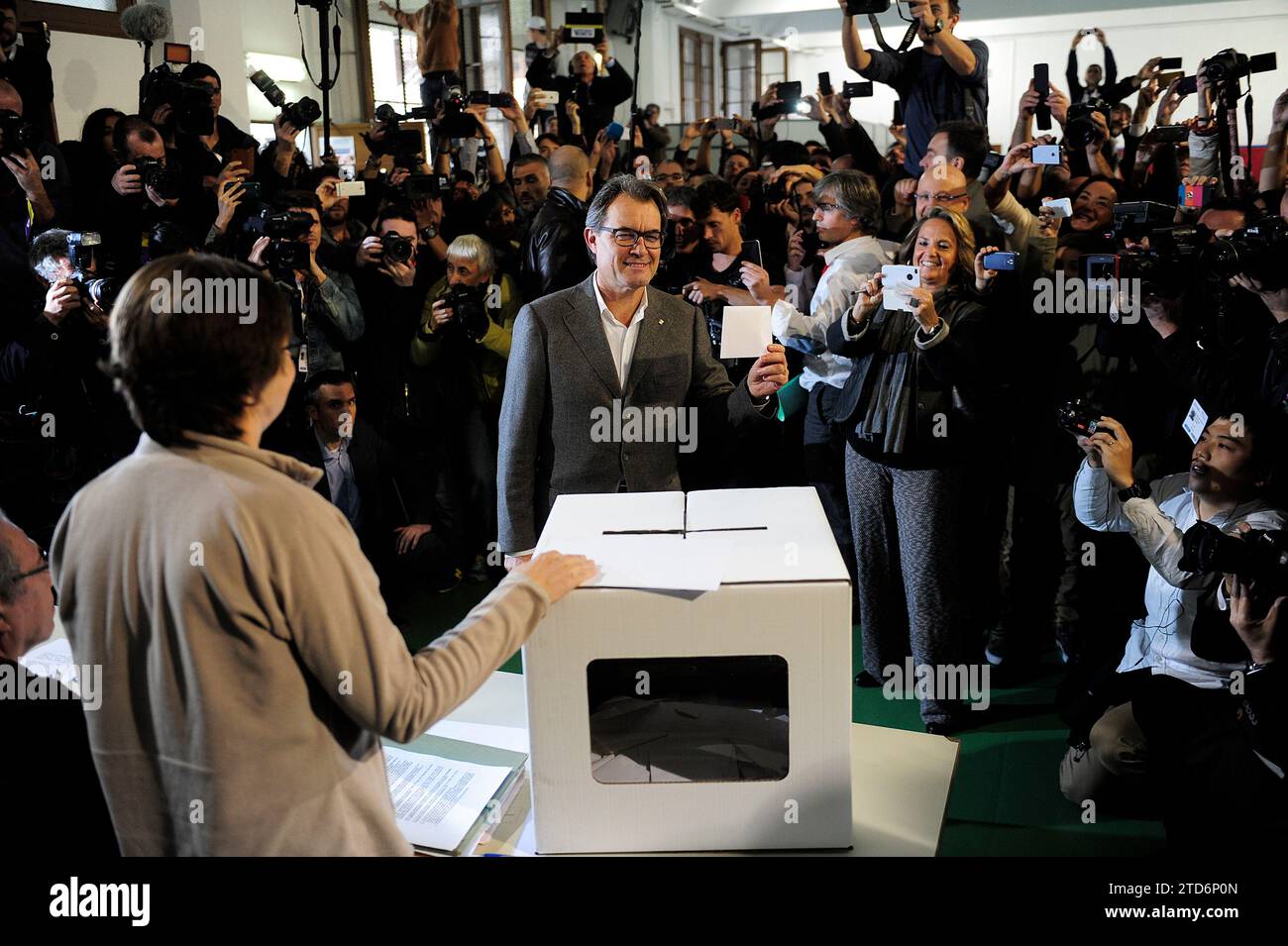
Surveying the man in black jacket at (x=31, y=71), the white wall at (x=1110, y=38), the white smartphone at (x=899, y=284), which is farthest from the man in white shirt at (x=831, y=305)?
the white wall at (x=1110, y=38)

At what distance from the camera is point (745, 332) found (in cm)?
194

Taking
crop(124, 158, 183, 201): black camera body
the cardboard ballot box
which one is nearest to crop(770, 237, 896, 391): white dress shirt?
the cardboard ballot box

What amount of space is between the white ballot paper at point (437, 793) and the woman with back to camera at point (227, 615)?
21cm

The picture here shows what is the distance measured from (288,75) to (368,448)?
572 cm

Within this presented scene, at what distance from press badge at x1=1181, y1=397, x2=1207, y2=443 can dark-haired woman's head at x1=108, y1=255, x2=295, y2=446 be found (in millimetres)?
2025

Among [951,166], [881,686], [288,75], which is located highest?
[288,75]

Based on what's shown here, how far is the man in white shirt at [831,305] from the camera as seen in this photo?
9.99ft

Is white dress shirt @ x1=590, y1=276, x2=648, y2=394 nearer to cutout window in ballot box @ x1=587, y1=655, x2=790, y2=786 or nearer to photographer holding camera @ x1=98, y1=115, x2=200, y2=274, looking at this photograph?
cutout window in ballot box @ x1=587, y1=655, x2=790, y2=786

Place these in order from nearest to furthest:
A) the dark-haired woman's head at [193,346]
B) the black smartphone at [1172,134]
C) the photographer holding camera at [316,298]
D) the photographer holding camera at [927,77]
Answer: the dark-haired woman's head at [193,346] → the photographer holding camera at [316,298] → the black smartphone at [1172,134] → the photographer holding camera at [927,77]

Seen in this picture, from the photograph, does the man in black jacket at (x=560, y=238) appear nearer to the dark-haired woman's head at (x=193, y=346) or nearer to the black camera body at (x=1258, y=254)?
the black camera body at (x=1258, y=254)
